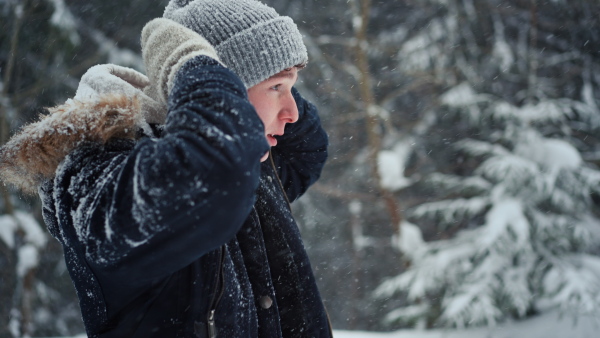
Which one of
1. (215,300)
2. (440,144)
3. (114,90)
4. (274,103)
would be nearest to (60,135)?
(114,90)

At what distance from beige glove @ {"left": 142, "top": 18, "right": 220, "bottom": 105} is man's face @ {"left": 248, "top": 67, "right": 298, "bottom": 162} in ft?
1.07

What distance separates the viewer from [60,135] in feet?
3.47

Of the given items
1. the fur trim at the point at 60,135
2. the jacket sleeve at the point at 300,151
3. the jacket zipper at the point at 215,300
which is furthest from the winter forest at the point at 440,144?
the jacket zipper at the point at 215,300

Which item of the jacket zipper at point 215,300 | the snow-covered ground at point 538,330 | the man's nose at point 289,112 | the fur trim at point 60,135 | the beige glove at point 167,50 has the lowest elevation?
the snow-covered ground at point 538,330

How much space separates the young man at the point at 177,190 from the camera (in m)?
0.94

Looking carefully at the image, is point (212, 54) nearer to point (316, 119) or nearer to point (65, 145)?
point (65, 145)

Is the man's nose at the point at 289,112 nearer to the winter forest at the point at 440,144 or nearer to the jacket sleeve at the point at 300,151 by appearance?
the jacket sleeve at the point at 300,151

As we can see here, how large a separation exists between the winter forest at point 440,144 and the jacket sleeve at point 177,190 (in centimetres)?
257

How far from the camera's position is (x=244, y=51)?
154 cm

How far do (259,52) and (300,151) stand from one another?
0.59 metres

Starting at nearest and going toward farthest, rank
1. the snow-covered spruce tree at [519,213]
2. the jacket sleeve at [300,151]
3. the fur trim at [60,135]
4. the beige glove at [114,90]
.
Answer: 1. the fur trim at [60,135]
2. the beige glove at [114,90]
3. the jacket sleeve at [300,151]
4. the snow-covered spruce tree at [519,213]

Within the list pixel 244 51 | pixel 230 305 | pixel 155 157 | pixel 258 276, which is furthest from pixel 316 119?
pixel 155 157

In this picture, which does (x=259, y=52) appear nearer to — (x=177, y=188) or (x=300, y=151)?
(x=300, y=151)

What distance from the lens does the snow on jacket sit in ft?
3.07
